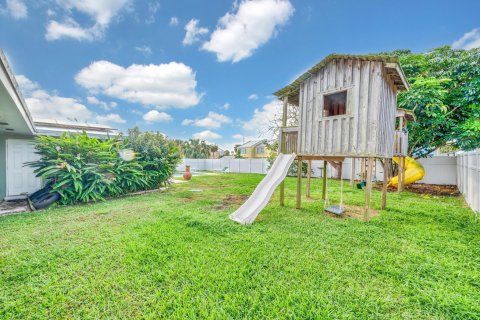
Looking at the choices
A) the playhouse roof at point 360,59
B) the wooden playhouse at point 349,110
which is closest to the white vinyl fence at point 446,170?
the wooden playhouse at point 349,110

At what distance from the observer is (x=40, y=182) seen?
7.45 m

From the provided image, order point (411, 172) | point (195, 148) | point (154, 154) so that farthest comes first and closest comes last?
point (195, 148) < point (411, 172) < point (154, 154)

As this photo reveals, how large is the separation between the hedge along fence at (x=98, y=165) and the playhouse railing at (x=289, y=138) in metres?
5.04

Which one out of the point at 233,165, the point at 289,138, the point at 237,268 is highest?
the point at 289,138

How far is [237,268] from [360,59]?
4.87 metres

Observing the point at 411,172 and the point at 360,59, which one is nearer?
the point at 360,59

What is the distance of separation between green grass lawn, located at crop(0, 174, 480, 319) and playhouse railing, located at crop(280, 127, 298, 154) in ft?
6.94

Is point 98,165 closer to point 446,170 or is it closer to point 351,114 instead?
point 351,114

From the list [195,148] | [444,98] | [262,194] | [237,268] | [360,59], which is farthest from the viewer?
[195,148]

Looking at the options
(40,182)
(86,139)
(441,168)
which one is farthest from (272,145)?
(40,182)

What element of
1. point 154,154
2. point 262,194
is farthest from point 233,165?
point 262,194

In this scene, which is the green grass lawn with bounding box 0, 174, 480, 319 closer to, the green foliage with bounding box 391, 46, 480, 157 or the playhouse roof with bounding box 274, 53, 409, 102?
the playhouse roof with bounding box 274, 53, 409, 102

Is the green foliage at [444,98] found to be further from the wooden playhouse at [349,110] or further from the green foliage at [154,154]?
the green foliage at [154,154]

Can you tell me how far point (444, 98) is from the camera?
855cm
